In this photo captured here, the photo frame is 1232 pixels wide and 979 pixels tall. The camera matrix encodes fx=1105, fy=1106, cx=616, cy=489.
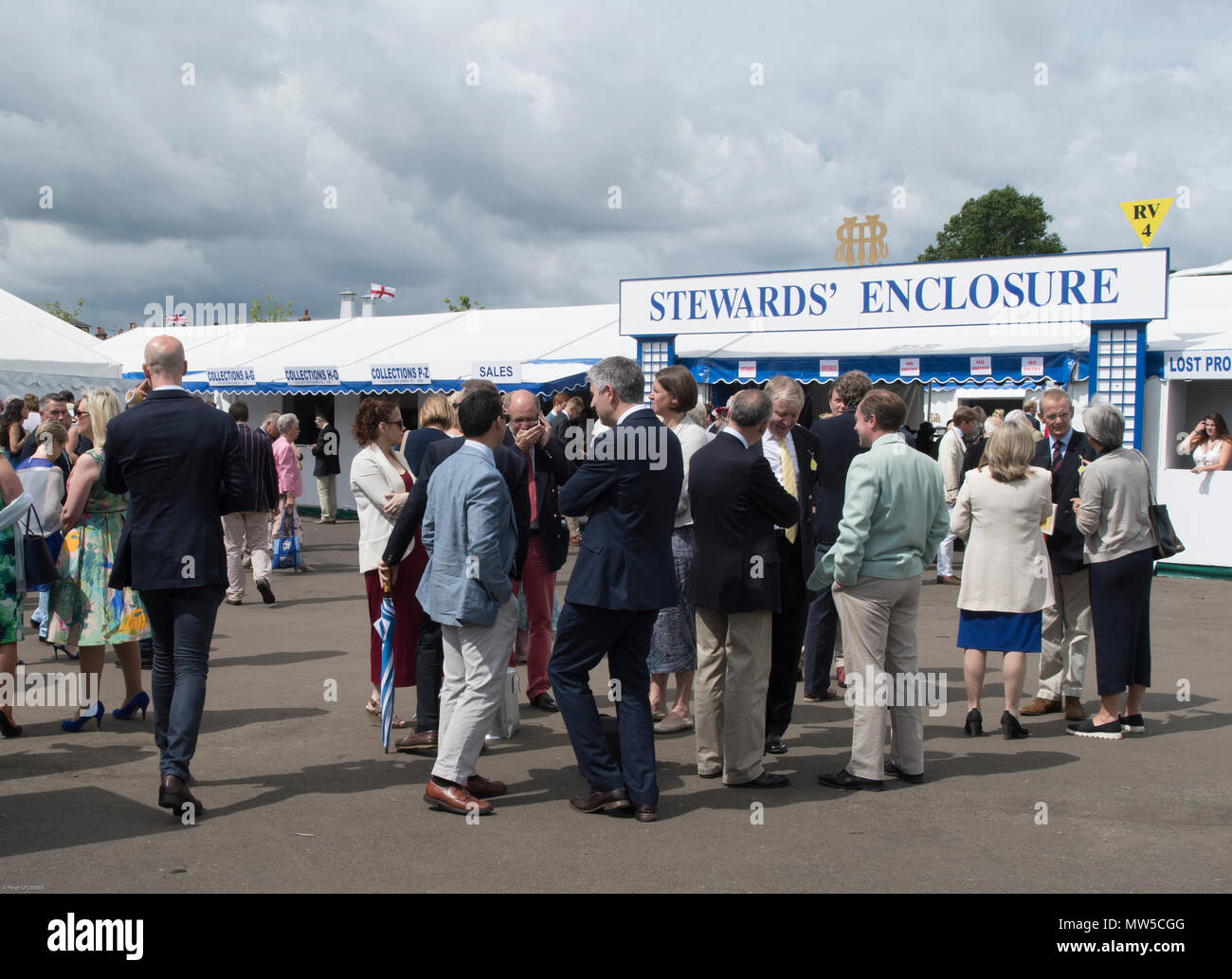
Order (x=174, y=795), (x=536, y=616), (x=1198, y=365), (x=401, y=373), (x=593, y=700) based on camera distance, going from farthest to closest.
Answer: (x=401, y=373)
(x=1198, y=365)
(x=536, y=616)
(x=593, y=700)
(x=174, y=795)

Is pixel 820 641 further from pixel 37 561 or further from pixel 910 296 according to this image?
pixel 910 296

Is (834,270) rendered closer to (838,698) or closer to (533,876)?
(838,698)

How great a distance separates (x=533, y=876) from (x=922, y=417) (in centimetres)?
1590

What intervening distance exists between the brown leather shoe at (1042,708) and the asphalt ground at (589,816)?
0.72 ft

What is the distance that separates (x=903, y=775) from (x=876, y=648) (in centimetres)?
72

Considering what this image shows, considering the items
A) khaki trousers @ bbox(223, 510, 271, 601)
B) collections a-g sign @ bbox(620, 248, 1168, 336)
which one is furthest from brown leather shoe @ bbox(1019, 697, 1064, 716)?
collections a-g sign @ bbox(620, 248, 1168, 336)

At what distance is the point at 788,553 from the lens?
19.8 ft

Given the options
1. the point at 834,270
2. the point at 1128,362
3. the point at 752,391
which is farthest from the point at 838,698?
the point at 834,270

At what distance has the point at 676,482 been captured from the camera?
5008 mm

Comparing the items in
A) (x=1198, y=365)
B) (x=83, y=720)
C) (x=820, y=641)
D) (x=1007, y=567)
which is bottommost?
(x=83, y=720)

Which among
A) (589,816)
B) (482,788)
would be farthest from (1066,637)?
(482,788)

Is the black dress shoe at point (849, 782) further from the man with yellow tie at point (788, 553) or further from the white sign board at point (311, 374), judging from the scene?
the white sign board at point (311, 374)

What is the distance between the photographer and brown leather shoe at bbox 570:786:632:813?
4922 mm

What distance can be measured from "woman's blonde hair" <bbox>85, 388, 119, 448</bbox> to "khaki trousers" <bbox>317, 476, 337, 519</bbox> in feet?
45.6
